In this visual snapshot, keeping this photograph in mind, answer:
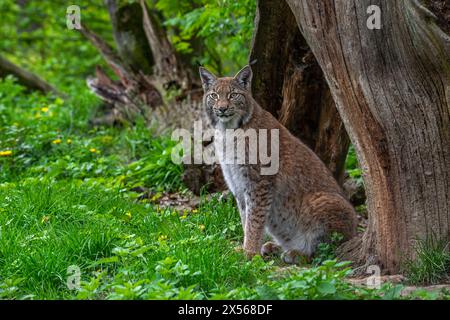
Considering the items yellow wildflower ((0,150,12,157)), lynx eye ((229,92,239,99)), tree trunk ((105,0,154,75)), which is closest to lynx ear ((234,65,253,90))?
lynx eye ((229,92,239,99))

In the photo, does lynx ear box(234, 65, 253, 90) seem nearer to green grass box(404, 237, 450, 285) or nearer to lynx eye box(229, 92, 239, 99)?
lynx eye box(229, 92, 239, 99)

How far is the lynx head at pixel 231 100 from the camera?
6711 mm

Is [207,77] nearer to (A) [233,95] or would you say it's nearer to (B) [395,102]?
(A) [233,95]

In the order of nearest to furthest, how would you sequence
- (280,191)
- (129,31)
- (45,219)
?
(45,219)
(280,191)
(129,31)

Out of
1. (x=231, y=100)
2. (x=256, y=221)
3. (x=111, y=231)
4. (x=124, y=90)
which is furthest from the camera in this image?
(x=124, y=90)

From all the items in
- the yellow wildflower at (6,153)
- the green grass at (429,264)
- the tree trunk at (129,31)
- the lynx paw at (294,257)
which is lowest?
the lynx paw at (294,257)

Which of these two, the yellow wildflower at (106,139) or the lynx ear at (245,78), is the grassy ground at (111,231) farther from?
the lynx ear at (245,78)

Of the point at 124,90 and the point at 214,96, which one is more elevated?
the point at 124,90

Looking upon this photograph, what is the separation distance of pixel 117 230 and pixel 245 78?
79.8 inches

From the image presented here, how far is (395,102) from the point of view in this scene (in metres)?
5.11

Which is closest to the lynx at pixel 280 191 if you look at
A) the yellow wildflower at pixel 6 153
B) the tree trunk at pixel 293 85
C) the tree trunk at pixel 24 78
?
the tree trunk at pixel 293 85

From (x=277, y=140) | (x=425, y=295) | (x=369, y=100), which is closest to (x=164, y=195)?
(x=277, y=140)

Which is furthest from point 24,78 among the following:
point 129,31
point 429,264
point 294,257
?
point 429,264

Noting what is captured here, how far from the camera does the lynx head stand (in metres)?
6.71
